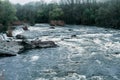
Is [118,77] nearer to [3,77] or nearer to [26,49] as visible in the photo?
[3,77]

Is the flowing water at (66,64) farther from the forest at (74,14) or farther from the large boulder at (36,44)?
the forest at (74,14)

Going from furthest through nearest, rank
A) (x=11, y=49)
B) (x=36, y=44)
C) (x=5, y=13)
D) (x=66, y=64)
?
(x=5, y=13), (x=36, y=44), (x=11, y=49), (x=66, y=64)

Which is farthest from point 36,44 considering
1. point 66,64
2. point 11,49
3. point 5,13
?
point 5,13

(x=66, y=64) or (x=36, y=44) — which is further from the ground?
(x=36, y=44)

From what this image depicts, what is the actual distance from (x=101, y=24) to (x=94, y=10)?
13279 mm

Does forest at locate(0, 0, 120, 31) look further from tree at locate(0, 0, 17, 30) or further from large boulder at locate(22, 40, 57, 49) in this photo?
large boulder at locate(22, 40, 57, 49)

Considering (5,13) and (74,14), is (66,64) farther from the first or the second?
(74,14)

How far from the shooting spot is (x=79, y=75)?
24.4m

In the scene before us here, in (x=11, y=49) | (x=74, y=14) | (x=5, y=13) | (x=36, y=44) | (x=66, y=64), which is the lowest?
(x=74, y=14)

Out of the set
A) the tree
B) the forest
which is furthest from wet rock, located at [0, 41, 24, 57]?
the tree

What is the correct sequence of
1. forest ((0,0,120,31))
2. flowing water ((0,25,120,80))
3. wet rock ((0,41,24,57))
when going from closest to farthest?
flowing water ((0,25,120,80))
wet rock ((0,41,24,57))
forest ((0,0,120,31))

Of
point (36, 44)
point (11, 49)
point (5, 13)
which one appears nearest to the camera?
point (11, 49)

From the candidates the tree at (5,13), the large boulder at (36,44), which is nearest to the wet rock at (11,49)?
the large boulder at (36,44)

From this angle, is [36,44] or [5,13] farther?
[5,13]
